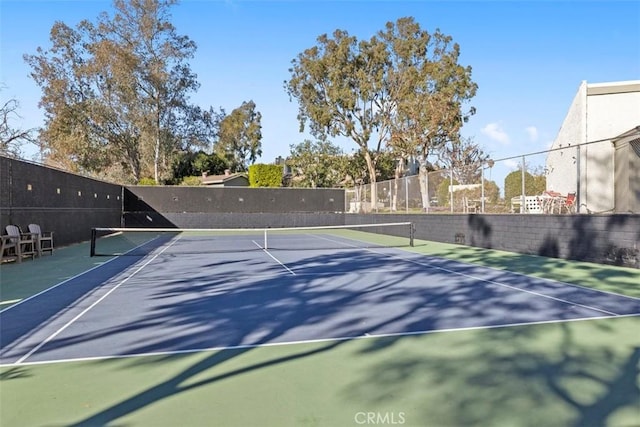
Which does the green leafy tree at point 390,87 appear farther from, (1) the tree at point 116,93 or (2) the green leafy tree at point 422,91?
(1) the tree at point 116,93

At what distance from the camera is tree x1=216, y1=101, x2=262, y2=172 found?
64844mm

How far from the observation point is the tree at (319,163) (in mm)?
43312

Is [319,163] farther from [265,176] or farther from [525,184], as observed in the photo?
[525,184]

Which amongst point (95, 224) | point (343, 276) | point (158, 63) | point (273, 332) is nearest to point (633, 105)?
point (343, 276)

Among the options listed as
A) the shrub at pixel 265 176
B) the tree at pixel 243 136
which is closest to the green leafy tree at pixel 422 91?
the shrub at pixel 265 176

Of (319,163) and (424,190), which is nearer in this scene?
(424,190)

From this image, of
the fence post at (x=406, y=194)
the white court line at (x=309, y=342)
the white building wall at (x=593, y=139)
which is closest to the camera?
the white court line at (x=309, y=342)

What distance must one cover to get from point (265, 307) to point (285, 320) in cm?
83

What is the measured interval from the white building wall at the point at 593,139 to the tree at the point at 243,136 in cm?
4931

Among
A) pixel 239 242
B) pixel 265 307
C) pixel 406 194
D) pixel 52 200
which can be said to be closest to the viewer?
pixel 265 307

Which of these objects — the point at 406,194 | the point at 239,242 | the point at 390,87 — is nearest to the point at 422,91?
the point at 390,87

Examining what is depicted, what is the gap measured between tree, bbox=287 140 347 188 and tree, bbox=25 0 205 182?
12.0 meters

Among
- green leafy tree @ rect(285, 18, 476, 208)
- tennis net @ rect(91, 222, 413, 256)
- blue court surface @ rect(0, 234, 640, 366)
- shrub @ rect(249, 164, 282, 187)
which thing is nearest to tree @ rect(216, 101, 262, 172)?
shrub @ rect(249, 164, 282, 187)

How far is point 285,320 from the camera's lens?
19.4ft
